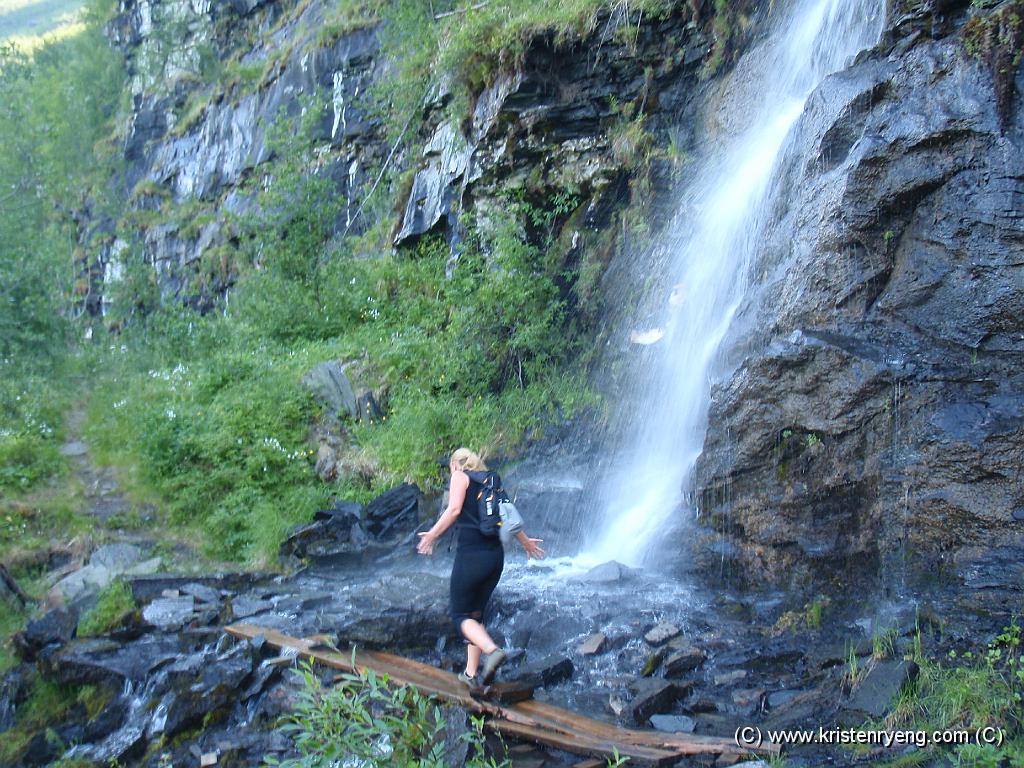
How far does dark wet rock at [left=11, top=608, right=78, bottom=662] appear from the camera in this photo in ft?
24.3

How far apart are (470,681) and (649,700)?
1239 millimetres

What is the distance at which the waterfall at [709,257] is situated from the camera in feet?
30.6

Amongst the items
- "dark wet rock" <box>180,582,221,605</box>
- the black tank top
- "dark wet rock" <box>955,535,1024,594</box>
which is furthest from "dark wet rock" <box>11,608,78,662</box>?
"dark wet rock" <box>955,535,1024,594</box>

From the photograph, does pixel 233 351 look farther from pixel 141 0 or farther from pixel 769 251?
pixel 141 0

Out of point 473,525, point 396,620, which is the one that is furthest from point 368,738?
point 396,620

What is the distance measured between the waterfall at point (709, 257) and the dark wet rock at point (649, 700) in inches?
106

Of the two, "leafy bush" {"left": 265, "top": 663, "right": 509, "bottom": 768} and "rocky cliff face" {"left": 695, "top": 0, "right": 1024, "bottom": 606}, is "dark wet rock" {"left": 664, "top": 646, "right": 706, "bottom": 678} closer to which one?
"rocky cliff face" {"left": 695, "top": 0, "right": 1024, "bottom": 606}

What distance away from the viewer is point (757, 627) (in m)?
6.93

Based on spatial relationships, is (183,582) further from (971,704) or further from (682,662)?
(971,704)

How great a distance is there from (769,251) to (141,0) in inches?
1447

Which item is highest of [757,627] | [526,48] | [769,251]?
[526,48]

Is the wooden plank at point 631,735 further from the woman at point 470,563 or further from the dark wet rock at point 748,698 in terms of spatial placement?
the dark wet rock at point 748,698

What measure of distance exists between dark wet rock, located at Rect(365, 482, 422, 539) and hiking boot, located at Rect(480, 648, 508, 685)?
16.4 feet

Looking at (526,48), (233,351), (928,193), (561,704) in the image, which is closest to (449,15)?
(526,48)
